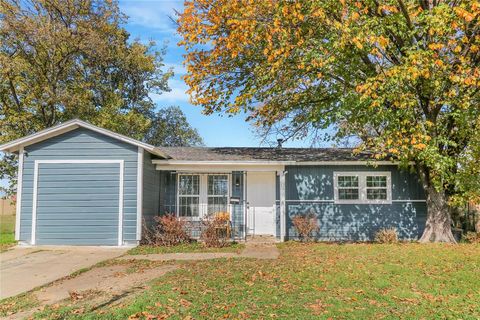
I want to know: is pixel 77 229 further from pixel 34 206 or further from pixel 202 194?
pixel 202 194

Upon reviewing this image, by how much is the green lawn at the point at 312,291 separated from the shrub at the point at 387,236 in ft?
11.0

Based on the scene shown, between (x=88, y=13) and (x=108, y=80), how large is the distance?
19.8 feet

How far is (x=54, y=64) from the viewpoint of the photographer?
845 inches

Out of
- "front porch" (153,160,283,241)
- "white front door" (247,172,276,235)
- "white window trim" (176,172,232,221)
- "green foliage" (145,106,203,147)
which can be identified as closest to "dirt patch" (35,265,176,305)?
"front porch" (153,160,283,241)

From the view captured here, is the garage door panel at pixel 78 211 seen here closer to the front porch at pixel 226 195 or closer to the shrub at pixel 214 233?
the front porch at pixel 226 195

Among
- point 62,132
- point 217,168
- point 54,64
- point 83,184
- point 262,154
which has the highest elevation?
point 54,64

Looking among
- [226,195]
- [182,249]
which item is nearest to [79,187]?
[182,249]

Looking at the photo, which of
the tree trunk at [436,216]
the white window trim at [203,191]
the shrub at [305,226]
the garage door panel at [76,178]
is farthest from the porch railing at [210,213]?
the tree trunk at [436,216]

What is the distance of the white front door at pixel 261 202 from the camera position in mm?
14594

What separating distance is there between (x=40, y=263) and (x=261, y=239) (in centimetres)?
685

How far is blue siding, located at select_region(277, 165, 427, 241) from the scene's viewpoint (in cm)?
1380

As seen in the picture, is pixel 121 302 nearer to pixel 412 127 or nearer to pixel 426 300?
pixel 426 300

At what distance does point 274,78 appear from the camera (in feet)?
44.0

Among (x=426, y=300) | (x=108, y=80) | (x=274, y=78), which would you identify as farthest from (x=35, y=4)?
(x=426, y=300)
